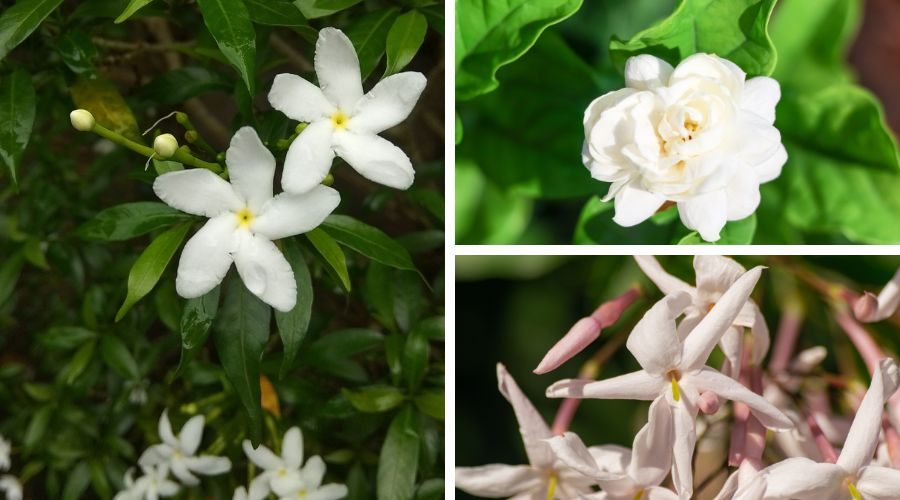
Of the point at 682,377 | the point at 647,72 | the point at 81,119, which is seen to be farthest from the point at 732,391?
the point at 81,119

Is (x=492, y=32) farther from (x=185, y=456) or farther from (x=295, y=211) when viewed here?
(x=185, y=456)

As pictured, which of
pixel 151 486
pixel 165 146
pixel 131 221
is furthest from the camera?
pixel 151 486

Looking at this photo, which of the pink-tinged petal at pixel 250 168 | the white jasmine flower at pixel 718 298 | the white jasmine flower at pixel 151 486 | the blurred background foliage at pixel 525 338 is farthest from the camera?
the white jasmine flower at pixel 151 486

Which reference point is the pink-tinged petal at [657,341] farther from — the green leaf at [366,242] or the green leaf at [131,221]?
the green leaf at [131,221]

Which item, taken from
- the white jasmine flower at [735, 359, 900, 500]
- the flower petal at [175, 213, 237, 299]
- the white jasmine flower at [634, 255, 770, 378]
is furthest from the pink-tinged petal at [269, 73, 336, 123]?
the white jasmine flower at [735, 359, 900, 500]

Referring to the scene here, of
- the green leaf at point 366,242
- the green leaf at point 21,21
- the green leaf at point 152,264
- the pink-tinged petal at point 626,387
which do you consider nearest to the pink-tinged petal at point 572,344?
the pink-tinged petal at point 626,387
